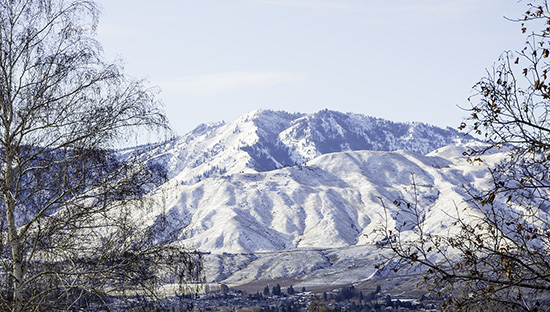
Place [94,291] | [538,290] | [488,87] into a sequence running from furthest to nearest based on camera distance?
[94,291] → [488,87] → [538,290]

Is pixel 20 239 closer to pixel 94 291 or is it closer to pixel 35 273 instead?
pixel 35 273

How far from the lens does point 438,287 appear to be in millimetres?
14320

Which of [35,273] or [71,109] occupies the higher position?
[71,109]

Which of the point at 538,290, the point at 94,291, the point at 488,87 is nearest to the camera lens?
the point at 538,290

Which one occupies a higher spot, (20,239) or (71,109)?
(71,109)

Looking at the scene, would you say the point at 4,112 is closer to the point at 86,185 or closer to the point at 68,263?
the point at 86,185

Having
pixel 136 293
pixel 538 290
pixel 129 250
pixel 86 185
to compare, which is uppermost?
pixel 86 185

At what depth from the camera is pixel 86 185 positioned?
56.3ft

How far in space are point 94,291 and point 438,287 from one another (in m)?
7.80

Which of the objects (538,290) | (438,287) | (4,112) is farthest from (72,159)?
(538,290)

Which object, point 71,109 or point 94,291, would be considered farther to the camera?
point 71,109

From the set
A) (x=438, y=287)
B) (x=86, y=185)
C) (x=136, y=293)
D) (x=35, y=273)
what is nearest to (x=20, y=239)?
(x=35, y=273)

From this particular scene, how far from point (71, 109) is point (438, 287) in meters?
10.7

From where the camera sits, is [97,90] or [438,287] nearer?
[438,287]
